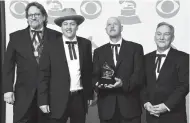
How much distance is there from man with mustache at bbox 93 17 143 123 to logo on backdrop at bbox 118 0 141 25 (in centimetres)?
69

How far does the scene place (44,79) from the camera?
8.66ft

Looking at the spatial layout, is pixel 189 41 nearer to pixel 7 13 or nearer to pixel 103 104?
pixel 103 104

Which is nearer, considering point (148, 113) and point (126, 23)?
point (148, 113)

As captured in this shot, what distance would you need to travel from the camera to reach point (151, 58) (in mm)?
2842

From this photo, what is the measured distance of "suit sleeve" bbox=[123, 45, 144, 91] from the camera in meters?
2.61

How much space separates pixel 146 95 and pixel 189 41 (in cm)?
101

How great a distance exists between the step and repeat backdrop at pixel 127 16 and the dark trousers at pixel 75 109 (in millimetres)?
943

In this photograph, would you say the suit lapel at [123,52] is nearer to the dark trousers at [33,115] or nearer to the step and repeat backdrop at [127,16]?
the step and repeat backdrop at [127,16]

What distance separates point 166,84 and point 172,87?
71mm

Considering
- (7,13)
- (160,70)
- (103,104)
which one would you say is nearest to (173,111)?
(160,70)

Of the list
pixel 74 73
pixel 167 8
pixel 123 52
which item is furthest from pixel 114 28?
pixel 167 8

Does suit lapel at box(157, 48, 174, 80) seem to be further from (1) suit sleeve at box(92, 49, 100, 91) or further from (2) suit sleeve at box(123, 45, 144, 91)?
(1) suit sleeve at box(92, 49, 100, 91)

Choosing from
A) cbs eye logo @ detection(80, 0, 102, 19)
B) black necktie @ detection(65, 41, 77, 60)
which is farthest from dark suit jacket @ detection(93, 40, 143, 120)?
cbs eye logo @ detection(80, 0, 102, 19)

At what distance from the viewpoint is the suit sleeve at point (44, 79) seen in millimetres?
2623
